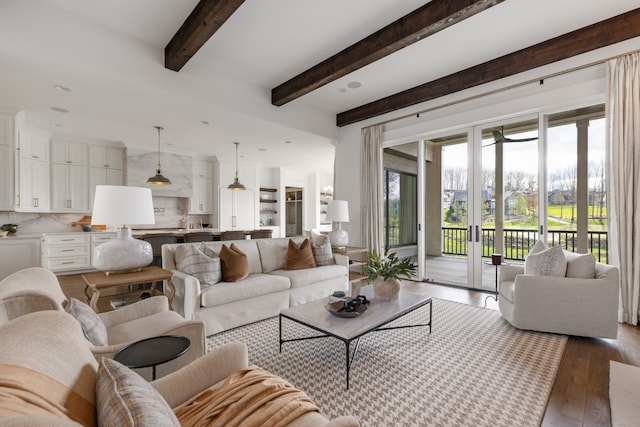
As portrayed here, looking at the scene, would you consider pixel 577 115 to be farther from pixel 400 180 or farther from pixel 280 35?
pixel 280 35

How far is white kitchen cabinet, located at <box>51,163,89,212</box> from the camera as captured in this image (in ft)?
18.9

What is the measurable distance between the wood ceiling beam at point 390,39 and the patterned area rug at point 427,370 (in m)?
2.91

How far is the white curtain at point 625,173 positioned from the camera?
300 cm

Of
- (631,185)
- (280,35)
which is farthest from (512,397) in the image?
(280,35)

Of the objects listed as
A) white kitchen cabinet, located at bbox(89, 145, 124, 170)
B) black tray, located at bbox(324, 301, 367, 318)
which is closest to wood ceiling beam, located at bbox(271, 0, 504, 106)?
black tray, located at bbox(324, 301, 367, 318)

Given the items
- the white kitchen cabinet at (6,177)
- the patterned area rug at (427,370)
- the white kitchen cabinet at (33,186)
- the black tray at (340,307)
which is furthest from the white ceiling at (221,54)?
the patterned area rug at (427,370)

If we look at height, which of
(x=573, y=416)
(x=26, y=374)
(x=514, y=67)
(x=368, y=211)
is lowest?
(x=573, y=416)

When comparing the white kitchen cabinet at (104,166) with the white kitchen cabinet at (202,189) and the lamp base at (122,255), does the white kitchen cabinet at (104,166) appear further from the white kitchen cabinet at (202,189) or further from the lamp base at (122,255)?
the lamp base at (122,255)

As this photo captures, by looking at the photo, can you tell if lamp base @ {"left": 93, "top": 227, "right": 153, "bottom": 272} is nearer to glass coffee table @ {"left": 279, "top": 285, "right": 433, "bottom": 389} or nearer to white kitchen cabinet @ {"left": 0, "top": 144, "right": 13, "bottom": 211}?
glass coffee table @ {"left": 279, "top": 285, "right": 433, "bottom": 389}

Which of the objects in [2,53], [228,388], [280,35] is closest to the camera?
[228,388]

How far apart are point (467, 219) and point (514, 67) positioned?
6.93 ft

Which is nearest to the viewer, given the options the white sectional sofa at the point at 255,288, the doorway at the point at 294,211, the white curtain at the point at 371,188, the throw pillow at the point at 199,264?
the white sectional sofa at the point at 255,288

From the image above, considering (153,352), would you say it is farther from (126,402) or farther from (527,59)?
(527,59)

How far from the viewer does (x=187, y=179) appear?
7.29 metres
